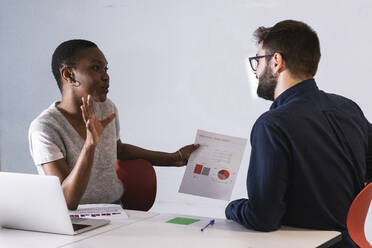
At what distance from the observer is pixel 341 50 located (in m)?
4.31

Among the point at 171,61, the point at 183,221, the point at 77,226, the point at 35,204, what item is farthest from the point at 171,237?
the point at 171,61

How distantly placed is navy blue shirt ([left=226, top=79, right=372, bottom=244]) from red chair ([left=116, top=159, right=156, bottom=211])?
0.98m

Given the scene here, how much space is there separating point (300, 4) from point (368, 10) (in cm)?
59

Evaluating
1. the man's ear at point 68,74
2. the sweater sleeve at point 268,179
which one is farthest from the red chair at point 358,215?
the man's ear at point 68,74

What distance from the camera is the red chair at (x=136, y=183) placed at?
284cm

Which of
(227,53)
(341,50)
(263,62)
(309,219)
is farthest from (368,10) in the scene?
(309,219)

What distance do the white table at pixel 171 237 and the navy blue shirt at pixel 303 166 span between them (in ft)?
0.19

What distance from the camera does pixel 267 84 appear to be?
2092 mm

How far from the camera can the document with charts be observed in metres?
2.28

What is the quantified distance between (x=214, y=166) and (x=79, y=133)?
73cm

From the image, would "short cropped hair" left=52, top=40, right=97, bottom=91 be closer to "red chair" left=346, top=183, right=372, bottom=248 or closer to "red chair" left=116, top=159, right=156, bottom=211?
"red chair" left=116, top=159, right=156, bottom=211

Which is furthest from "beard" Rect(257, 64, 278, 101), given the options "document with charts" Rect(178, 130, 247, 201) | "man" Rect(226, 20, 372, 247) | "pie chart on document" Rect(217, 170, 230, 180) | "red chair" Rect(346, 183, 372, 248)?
"red chair" Rect(346, 183, 372, 248)

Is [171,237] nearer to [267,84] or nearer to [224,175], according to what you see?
[224,175]

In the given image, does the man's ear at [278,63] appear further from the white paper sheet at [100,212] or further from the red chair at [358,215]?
the white paper sheet at [100,212]
